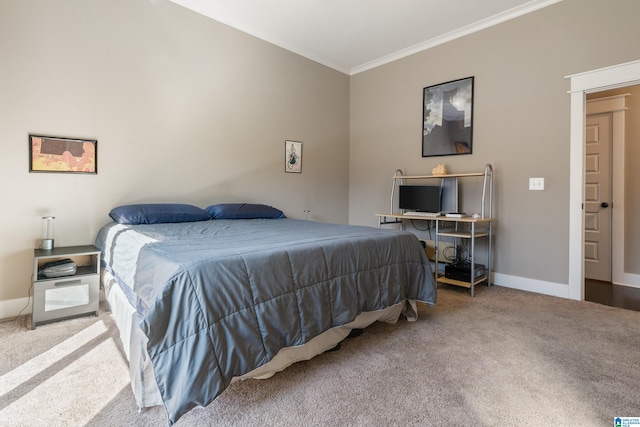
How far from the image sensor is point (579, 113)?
2928mm

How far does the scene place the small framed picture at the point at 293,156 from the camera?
421 centimetres

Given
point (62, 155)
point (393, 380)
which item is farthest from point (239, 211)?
point (393, 380)

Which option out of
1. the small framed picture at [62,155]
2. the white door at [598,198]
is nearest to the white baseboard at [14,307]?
the small framed picture at [62,155]

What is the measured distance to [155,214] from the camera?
108 inches

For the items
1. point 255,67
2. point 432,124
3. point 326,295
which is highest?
point 255,67

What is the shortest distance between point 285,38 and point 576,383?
417cm

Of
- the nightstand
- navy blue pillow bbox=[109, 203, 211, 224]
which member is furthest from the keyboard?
the nightstand

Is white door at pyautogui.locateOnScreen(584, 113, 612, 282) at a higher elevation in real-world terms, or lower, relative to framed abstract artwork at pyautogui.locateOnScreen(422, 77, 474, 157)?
lower

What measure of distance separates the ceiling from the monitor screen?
1.77 metres

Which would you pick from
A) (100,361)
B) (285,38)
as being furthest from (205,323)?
(285,38)

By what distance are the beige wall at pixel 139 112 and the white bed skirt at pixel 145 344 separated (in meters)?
0.82

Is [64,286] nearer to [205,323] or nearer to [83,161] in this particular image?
[83,161]

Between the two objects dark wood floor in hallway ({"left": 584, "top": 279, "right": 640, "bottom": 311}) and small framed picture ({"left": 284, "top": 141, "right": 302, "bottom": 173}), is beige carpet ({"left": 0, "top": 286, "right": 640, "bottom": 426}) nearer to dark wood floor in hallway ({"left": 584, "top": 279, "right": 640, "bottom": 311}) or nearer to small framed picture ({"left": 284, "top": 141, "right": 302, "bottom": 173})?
dark wood floor in hallway ({"left": 584, "top": 279, "right": 640, "bottom": 311})

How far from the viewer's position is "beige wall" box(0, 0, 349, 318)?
2457mm
